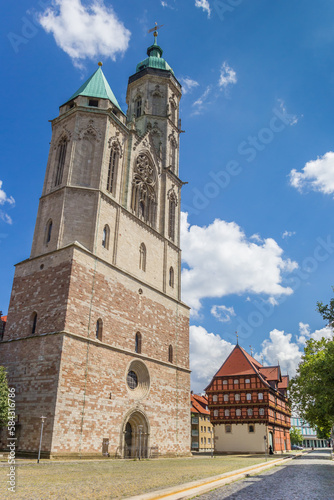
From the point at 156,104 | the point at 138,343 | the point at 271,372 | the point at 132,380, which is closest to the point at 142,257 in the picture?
the point at 138,343

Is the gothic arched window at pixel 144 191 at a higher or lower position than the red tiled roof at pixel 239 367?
higher

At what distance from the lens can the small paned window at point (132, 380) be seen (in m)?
26.1

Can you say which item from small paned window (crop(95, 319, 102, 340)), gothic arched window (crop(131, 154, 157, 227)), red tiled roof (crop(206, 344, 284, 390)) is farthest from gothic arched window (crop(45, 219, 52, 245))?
red tiled roof (crop(206, 344, 284, 390))

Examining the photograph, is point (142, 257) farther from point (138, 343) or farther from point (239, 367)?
point (239, 367)

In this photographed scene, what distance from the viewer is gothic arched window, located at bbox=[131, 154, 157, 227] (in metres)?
32.5

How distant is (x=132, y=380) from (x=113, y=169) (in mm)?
14897

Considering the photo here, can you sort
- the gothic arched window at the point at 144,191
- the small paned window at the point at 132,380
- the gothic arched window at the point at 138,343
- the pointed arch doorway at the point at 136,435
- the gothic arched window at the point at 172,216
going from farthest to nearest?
the gothic arched window at the point at 172,216 < the gothic arched window at the point at 144,191 < the gothic arched window at the point at 138,343 < the small paned window at the point at 132,380 < the pointed arch doorway at the point at 136,435

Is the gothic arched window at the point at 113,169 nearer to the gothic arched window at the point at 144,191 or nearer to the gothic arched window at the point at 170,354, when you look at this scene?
the gothic arched window at the point at 144,191

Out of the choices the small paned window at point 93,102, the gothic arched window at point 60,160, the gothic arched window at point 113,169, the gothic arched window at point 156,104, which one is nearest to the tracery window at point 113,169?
the gothic arched window at point 113,169

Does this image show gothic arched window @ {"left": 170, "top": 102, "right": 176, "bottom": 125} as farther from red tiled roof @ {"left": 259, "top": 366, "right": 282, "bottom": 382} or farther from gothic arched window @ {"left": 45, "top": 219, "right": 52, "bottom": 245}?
red tiled roof @ {"left": 259, "top": 366, "right": 282, "bottom": 382}

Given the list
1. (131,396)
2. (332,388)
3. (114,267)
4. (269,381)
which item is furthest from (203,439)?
(332,388)

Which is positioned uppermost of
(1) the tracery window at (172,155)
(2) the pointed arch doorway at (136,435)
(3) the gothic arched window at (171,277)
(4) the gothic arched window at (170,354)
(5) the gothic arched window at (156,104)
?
(5) the gothic arched window at (156,104)

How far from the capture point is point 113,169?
30.0 m

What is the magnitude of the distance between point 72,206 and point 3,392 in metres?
12.1
